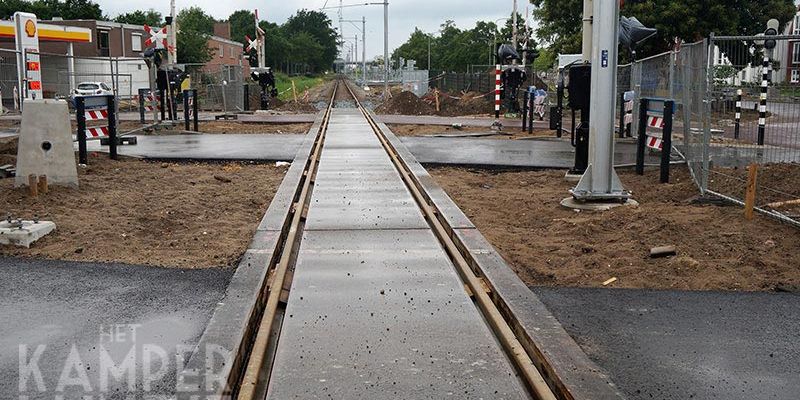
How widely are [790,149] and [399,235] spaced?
628 cm

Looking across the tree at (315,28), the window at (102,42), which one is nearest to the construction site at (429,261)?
the window at (102,42)

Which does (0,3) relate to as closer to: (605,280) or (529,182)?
(529,182)

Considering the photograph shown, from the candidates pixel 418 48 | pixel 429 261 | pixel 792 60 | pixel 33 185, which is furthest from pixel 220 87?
pixel 418 48

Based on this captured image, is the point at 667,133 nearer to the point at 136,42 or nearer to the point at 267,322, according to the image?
the point at 267,322

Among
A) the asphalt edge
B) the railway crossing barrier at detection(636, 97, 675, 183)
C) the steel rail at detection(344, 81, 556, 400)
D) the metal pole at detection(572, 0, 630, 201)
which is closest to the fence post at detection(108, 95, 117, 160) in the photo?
the steel rail at detection(344, 81, 556, 400)

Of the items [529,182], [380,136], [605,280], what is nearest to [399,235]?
[605,280]

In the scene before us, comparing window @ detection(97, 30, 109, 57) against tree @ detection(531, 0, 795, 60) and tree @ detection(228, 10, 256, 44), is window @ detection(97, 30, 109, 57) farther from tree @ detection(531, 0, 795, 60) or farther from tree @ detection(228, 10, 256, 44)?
tree @ detection(228, 10, 256, 44)

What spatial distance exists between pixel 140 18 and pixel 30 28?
68392 millimetres

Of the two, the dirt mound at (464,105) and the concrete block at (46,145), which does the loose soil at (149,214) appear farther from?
the dirt mound at (464,105)

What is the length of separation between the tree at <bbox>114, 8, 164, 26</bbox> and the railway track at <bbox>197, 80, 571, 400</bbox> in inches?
3403

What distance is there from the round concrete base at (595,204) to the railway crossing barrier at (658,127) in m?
2.06

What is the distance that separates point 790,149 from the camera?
1087 cm

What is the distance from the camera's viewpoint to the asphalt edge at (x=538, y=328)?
13.8 ft

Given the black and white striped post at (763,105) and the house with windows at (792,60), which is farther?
the black and white striped post at (763,105)
